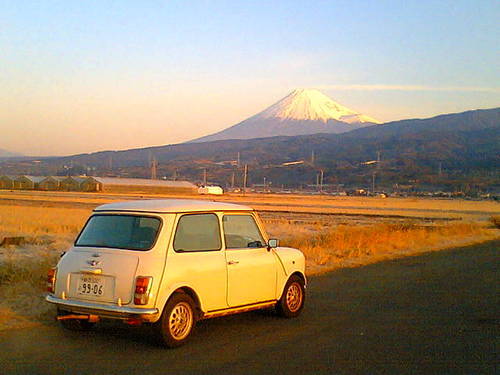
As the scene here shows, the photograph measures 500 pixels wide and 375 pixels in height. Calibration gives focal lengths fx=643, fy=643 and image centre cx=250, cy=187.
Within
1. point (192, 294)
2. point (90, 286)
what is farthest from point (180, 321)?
point (90, 286)

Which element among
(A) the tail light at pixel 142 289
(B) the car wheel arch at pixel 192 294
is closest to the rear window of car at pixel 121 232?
(A) the tail light at pixel 142 289

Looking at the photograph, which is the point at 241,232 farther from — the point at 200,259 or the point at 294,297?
the point at 294,297

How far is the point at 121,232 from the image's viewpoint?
8.03 m

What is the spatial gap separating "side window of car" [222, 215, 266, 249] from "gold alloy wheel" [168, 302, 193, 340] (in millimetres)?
1179

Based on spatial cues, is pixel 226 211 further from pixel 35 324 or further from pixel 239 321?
pixel 35 324

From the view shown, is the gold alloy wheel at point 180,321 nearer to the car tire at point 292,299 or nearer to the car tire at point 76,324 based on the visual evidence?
the car tire at point 76,324

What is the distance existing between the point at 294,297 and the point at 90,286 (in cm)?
354

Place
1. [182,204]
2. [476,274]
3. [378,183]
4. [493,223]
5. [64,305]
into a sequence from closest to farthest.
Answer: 1. [64,305]
2. [182,204]
3. [476,274]
4. [493,223]
5. [378,183]

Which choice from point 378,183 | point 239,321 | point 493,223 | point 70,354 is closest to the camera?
point 70,354

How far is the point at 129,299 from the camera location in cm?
739

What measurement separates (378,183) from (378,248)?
140m

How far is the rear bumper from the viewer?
7309 mm

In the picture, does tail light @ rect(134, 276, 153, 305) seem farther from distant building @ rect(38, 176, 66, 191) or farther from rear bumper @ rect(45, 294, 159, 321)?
distant building @ rect(38, 176, 66, 191)

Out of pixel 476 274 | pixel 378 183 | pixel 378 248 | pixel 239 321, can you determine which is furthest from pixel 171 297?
pixel 378 183
